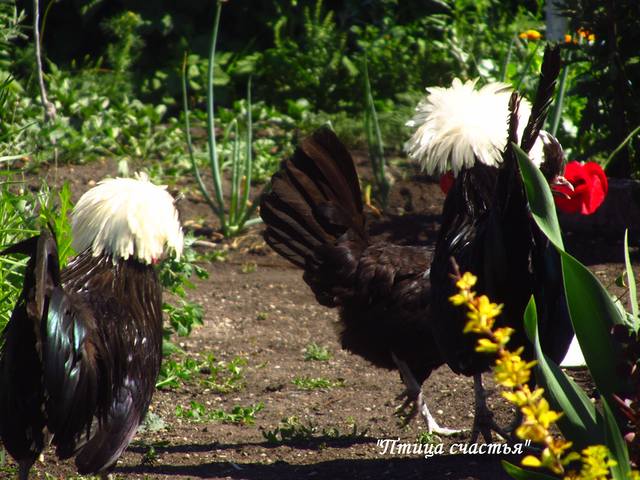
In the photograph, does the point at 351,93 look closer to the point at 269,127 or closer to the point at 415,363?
the point at 269,127

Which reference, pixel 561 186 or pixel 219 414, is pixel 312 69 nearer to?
pixel 219 414

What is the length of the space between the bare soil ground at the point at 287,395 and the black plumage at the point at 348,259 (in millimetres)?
306

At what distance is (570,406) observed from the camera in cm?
270

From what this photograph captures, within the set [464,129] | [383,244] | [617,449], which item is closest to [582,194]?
[464,129]

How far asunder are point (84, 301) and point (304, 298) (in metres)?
2.95

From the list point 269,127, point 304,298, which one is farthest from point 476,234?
point 269,127

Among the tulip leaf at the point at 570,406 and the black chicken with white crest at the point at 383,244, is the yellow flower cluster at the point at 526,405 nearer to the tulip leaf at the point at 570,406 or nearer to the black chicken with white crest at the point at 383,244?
the tulip leaf at the point at 570,406

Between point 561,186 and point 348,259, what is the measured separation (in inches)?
49.8

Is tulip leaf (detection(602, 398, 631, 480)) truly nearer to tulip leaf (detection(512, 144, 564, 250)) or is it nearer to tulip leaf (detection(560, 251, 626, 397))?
tulip leaf (detection(560, 251, 626, 397))

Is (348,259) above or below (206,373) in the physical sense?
above

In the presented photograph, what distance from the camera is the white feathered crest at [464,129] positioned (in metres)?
3.92

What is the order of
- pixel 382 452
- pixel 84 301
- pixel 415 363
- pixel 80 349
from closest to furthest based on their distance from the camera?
pixel 80 349
pixel 84 301
pixel 382 452
pixel 415 363

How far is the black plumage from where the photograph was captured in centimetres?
457

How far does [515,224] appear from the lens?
344 cm
